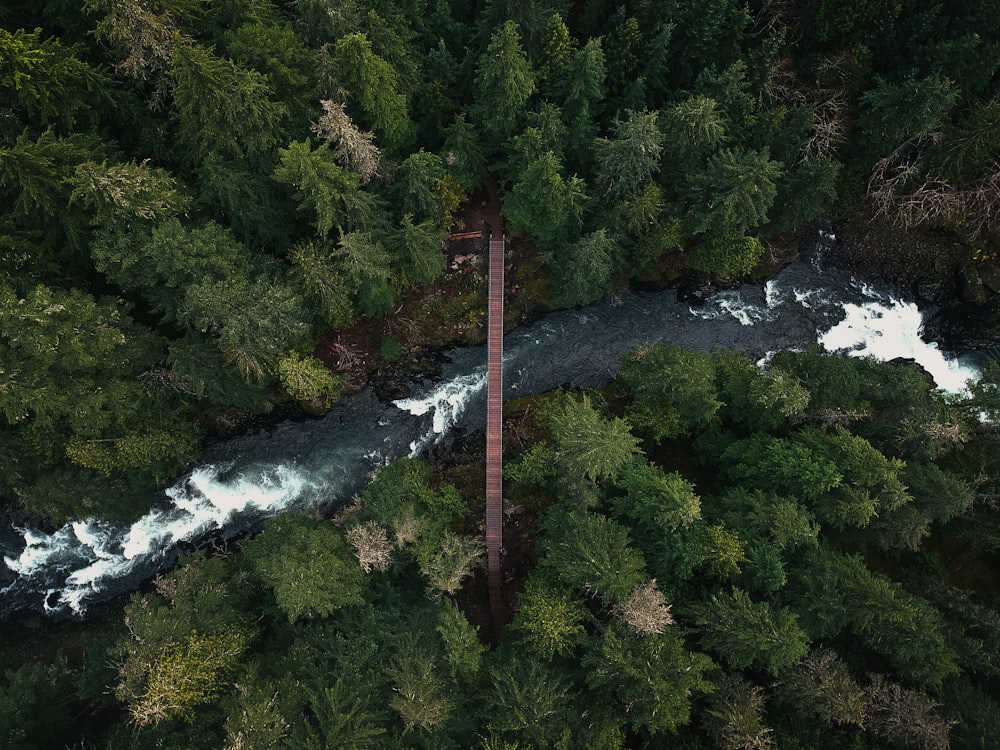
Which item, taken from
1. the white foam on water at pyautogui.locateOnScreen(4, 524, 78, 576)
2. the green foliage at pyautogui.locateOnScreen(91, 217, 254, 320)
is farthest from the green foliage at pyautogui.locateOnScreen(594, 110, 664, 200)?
the white foam on water at pyautogui.locateOnScreen(4, 524, 78, 576)

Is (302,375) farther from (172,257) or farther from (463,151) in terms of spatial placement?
(463,151)

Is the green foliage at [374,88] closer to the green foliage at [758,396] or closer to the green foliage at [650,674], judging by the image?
the green foliage at [758,396]

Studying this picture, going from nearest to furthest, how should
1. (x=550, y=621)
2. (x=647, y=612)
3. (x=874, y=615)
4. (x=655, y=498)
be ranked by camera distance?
(x=647, y=612) < (x=874, y=615) < (x=550, y=621) < (x=655, y=498)

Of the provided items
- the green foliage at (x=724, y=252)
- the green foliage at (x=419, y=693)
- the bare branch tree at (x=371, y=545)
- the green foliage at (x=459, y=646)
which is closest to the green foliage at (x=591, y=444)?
the green foliage at (x=459, y=646)

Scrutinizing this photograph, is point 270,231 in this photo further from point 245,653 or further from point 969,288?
point 969,288

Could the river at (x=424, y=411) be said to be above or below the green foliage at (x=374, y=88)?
below

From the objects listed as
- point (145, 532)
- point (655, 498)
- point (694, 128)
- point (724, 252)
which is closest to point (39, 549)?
point (145, 532)
